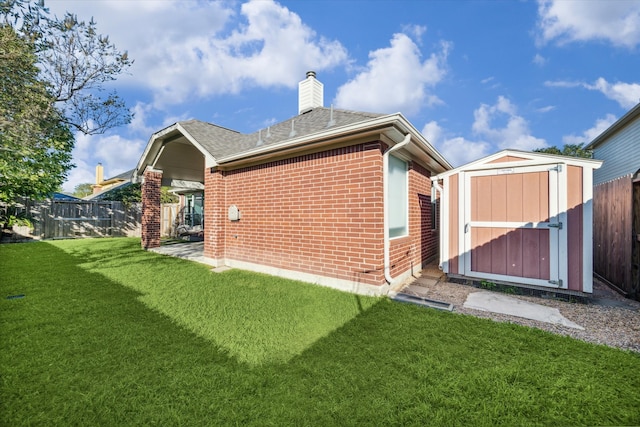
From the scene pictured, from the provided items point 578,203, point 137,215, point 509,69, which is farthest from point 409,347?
point 137,215

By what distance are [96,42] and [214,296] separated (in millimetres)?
8999

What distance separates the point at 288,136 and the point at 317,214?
217cm

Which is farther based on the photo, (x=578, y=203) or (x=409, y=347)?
(x=578, y=203)

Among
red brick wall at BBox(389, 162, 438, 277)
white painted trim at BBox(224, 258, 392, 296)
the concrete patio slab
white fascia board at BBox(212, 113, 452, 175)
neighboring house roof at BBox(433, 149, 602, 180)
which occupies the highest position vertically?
white fascia board at BBox(212, 113, 452, 175)

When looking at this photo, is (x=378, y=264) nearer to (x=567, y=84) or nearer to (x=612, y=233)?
(x=612, y=233)

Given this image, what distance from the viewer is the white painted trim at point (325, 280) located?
4.53 meters

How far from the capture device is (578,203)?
4.32 metres

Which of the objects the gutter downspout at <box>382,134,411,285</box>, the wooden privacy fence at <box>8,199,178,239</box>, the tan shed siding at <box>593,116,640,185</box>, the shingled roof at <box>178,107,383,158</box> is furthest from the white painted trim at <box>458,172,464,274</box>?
the wooden privacy fence at <box>8,199,178,239</box>

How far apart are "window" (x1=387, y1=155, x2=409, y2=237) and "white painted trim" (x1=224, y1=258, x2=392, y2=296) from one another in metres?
0.99

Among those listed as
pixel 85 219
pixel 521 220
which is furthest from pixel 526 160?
pixel 85 219

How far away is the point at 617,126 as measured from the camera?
34.7 feet

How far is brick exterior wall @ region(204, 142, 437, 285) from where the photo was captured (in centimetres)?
455

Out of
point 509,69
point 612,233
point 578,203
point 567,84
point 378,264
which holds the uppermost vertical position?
point 567,84

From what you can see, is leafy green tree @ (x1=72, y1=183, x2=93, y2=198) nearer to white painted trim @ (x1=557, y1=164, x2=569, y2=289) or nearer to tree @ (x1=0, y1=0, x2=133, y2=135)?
tree @ (x1=0, y1=0, x2=133, y2=135)
